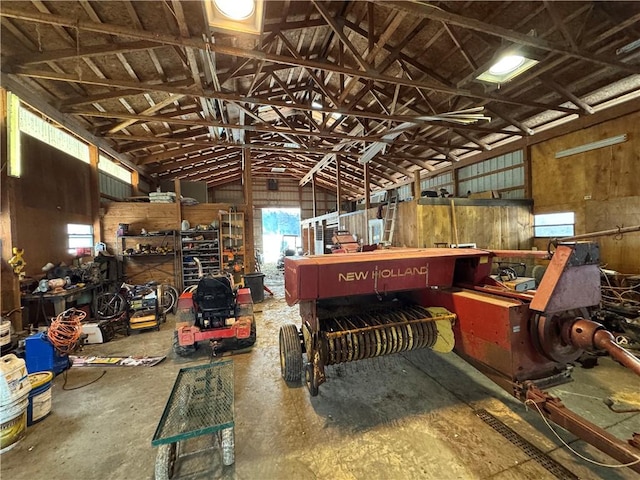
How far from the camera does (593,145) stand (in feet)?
19.9

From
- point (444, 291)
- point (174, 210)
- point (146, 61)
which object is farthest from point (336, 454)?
point (174, 210)

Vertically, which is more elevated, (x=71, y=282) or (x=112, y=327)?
(x=71, y=282)

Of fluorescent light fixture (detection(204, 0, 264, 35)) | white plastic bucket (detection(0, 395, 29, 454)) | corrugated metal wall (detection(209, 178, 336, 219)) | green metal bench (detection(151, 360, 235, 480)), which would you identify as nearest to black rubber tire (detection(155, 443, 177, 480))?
green metal bench (detection(151, 360, 235, 480))

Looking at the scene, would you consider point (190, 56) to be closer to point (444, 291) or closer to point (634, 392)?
point (444, 291)

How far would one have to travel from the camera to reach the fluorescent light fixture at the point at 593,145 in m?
5.62

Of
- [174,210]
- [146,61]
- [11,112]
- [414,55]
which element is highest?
[414,55]

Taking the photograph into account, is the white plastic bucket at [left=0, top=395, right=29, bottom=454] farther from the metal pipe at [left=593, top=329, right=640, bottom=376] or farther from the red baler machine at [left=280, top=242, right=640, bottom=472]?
the metal pipe at [left=593, top=329, right=640, bottom=376]

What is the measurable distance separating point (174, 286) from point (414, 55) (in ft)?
27.4

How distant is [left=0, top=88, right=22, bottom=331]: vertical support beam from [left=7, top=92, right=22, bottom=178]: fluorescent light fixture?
38mm

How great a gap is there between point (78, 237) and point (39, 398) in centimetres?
469

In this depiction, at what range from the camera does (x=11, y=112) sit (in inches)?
152

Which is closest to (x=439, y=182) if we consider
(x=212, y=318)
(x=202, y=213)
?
(x=202, y=213)

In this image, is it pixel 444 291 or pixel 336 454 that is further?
pixel 444 291

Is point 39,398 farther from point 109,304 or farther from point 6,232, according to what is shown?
point 109,304
